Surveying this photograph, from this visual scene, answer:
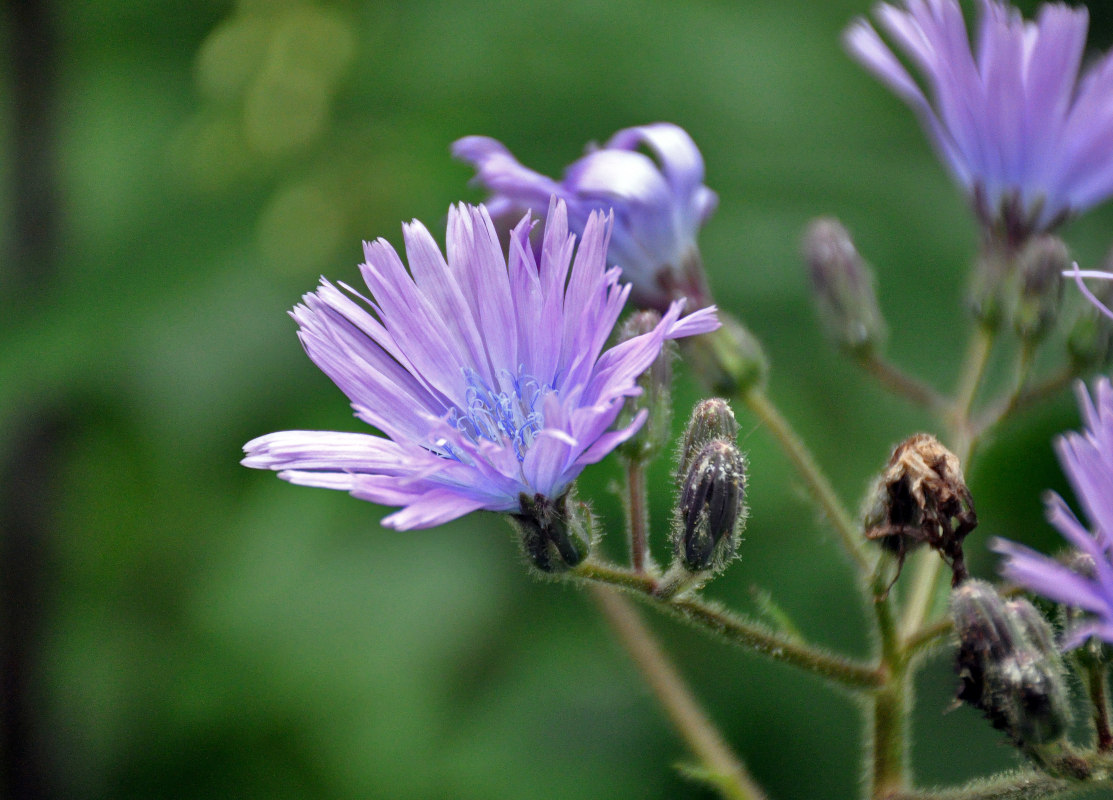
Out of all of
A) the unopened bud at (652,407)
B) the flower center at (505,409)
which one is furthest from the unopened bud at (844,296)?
the flower center at (505,409)

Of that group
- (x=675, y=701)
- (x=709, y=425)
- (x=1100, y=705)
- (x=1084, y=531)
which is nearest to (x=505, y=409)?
(x=709, y=425)

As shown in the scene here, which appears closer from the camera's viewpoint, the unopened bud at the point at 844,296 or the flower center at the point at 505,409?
the flower center at the point at 505,409

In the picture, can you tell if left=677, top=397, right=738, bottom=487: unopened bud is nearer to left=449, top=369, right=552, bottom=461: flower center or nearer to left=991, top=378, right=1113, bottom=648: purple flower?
left=449, top=369, right=552, bottom=461: flower center

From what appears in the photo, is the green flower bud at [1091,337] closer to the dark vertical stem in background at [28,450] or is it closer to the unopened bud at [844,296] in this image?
the unopened bud at [844,296]

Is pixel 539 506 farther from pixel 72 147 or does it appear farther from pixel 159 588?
pixel 72 147

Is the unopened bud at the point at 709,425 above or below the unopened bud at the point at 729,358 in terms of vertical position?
above

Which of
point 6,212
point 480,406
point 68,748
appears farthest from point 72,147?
point 480,406

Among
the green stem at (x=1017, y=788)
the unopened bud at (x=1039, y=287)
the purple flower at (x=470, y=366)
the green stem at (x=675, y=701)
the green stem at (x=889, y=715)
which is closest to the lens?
the purple flower at (x=470, y=366)

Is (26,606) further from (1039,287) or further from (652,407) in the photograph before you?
(1039,287)
